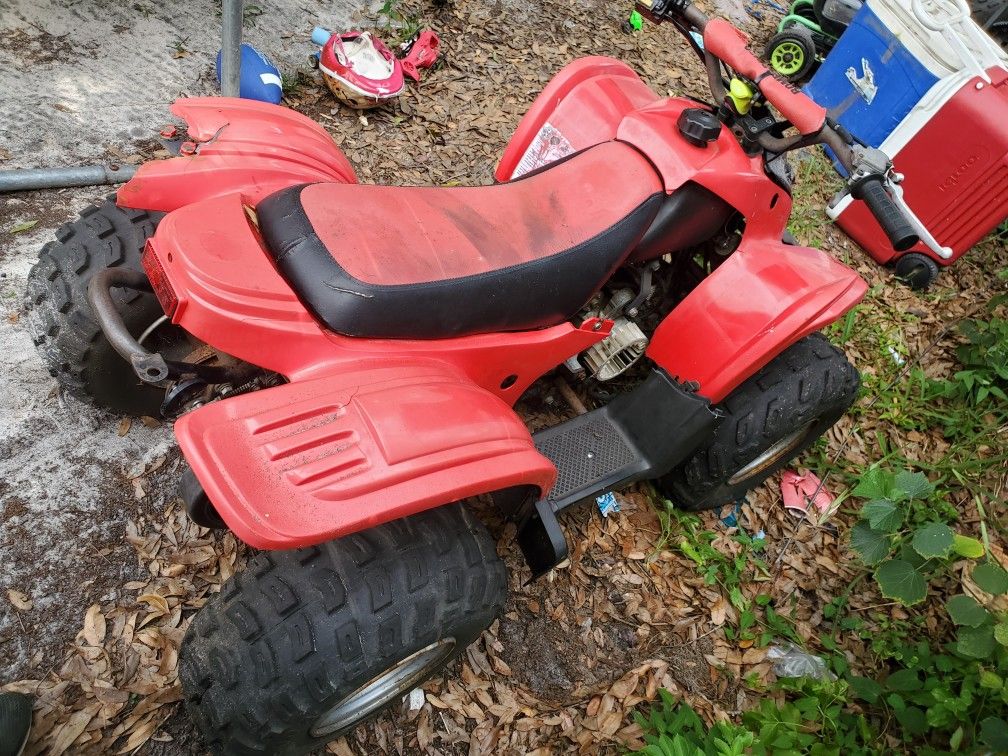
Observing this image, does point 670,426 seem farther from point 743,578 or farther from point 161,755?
point 161,755

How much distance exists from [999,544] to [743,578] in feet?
4.43

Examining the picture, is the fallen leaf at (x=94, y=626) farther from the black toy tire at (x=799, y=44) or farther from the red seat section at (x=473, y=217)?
the black toy tire at (x=799, y=44)

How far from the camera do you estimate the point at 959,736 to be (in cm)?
218

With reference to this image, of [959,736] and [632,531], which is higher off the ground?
[959,736]

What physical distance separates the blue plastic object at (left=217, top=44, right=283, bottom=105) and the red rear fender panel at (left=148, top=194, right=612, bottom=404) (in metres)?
2.18

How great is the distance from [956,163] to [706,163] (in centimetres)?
302

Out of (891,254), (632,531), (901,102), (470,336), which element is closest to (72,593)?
(470,336)

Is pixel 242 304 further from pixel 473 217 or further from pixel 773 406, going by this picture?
pixel 773 406

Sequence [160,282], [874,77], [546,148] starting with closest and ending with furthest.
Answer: [160,282]
[546,148]
[874,77]

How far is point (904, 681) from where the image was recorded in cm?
239

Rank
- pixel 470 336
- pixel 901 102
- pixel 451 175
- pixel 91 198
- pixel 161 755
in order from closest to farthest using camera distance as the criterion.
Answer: pixel 470 336, pixel 161 755, pixel 91 198, pixel 451 175, pixel 901 102

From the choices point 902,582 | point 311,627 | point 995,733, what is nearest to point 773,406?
point 902,582

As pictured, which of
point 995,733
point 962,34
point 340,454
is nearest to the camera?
point 340,454

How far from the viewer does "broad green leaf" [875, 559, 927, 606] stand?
229 cm
